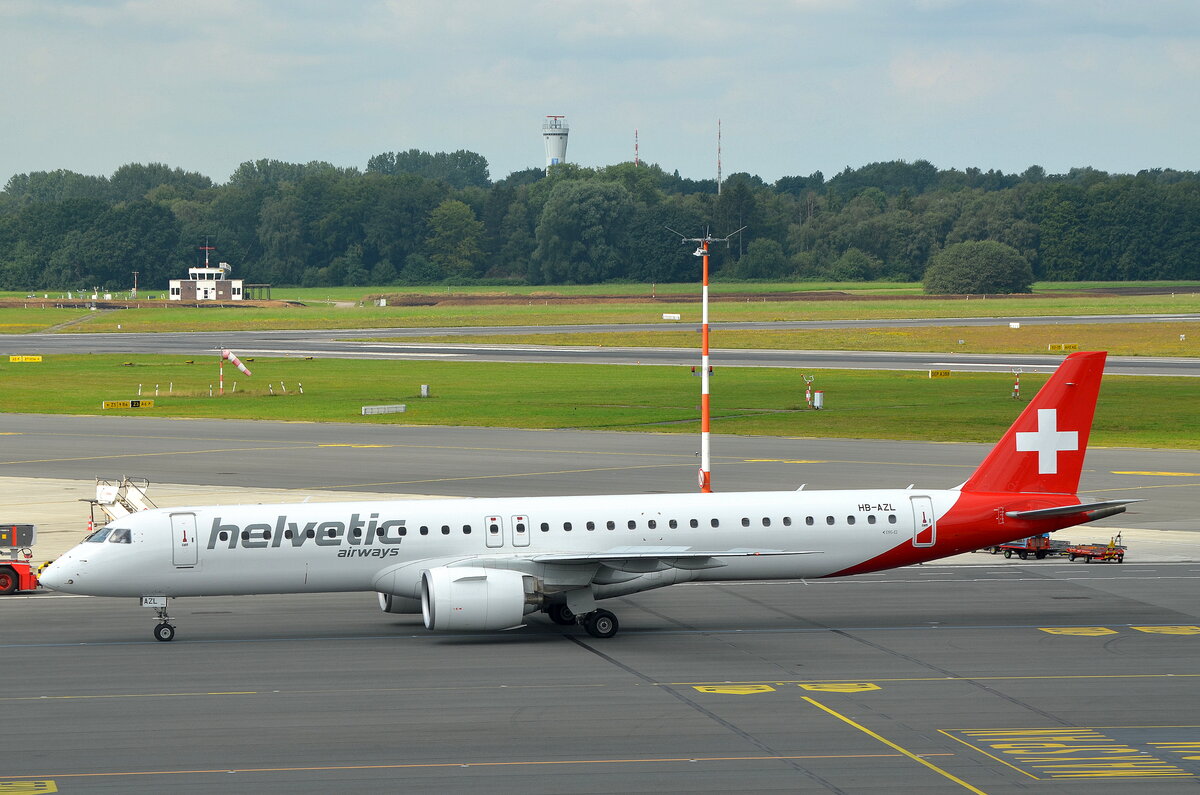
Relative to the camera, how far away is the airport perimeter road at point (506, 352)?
4279 inches

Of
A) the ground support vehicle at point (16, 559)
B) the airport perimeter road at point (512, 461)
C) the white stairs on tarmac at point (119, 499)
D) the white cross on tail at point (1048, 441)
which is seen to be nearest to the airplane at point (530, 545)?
the white cross on tail at point (1048, 441)

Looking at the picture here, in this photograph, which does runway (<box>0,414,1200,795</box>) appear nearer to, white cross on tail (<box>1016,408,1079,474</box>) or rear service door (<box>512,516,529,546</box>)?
rear service door (<box>512,516,529,546</box>)

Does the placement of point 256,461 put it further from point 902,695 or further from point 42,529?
point 902,695

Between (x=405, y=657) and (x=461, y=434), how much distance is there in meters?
42.4

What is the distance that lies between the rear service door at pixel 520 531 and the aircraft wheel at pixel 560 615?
1819mm

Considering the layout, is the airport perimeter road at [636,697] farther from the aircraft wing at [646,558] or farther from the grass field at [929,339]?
the grass field at [929,339]

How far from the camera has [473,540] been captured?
3203 cm

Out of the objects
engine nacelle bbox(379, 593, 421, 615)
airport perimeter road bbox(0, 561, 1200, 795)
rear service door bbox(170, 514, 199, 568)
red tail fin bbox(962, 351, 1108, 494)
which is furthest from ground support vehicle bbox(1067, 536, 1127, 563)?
rear service door bbox(170, 514, 199, 568)

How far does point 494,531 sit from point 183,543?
6.67 metres

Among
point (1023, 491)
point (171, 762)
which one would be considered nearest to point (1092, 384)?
point (1023, 491)

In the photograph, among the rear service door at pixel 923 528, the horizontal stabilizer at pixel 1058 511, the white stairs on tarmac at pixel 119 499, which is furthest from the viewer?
the white stairs on tarmac at pixel 119 499

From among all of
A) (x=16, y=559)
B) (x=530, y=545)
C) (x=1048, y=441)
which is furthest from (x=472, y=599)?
(x=16, y=559)

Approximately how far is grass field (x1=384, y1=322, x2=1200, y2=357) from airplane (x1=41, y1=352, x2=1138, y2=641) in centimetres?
9159

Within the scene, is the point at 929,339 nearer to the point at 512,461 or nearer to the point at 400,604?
the point at 512,461
